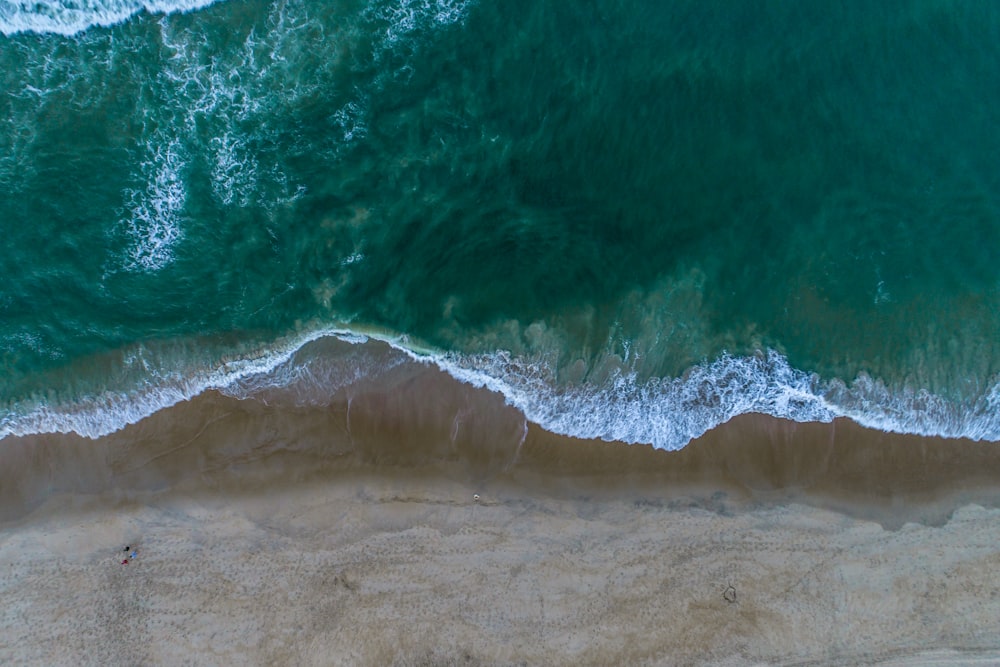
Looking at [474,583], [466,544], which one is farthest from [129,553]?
[474,583]

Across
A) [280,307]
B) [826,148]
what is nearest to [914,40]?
[826,148]

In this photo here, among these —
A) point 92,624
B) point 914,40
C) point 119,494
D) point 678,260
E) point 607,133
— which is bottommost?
point 92,624

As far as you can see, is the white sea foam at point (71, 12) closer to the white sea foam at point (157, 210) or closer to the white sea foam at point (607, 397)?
the white sea foam at point (157, 210)

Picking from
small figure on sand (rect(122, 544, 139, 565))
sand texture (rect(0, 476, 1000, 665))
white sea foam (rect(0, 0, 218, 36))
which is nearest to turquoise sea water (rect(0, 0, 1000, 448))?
white sea foam (rect(0, 0, 218, 36))

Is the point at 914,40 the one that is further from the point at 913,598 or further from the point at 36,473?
the point at 36,473

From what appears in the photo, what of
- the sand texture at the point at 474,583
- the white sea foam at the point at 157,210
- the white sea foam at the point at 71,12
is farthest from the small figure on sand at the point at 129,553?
the white sea foam at the point at 71,12

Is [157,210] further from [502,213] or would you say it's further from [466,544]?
[466,544]
